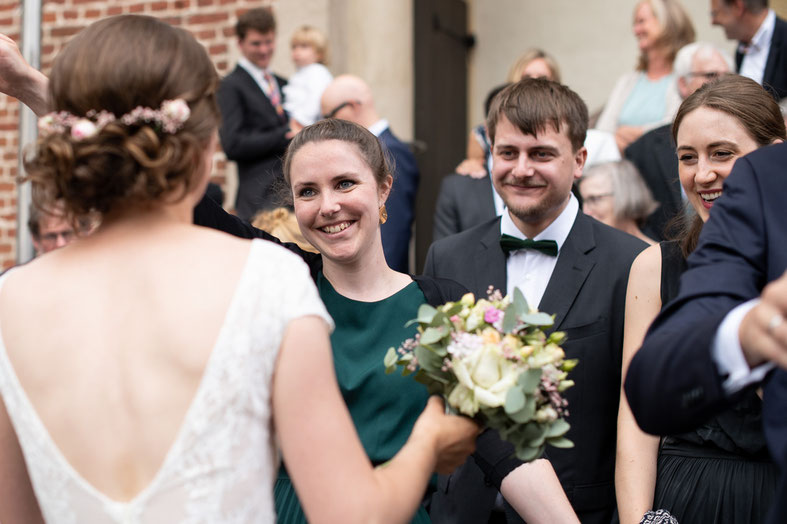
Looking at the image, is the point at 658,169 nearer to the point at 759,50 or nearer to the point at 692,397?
the point at 759,50

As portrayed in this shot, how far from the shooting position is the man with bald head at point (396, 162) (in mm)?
5734

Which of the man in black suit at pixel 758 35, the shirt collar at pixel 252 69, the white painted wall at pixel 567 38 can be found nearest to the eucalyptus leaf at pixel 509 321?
the man in black suit at pixel 758 35

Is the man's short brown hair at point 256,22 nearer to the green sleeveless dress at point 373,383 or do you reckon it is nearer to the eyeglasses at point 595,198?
the eyeglasses at point 595,198

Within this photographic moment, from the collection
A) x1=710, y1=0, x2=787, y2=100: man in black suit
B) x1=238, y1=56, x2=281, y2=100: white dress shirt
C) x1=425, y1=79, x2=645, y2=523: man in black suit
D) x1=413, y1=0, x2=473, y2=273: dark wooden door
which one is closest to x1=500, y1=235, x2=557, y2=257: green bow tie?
x1=425, y1=79, x2=645, y2=523: man in black suit

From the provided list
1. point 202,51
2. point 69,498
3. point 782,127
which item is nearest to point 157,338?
point 69,498

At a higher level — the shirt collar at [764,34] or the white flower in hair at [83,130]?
the shirt collar at [764,34]

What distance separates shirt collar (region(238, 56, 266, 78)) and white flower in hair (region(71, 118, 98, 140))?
16.6 ft

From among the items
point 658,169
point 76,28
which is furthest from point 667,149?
point 76,28

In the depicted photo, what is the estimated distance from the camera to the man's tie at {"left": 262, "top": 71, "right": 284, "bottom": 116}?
22.1 feet

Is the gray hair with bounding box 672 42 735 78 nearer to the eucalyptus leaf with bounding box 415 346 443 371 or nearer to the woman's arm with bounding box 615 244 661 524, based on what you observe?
the woman's arm with bounding box 615 244 661 524

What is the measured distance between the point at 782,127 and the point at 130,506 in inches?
91.2

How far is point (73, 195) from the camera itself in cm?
183

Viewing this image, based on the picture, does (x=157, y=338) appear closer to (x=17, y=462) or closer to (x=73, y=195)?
(x=73, y=195)

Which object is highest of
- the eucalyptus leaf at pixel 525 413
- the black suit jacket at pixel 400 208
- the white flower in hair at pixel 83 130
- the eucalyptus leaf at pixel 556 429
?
the white flower in hair at pixel 83 130
